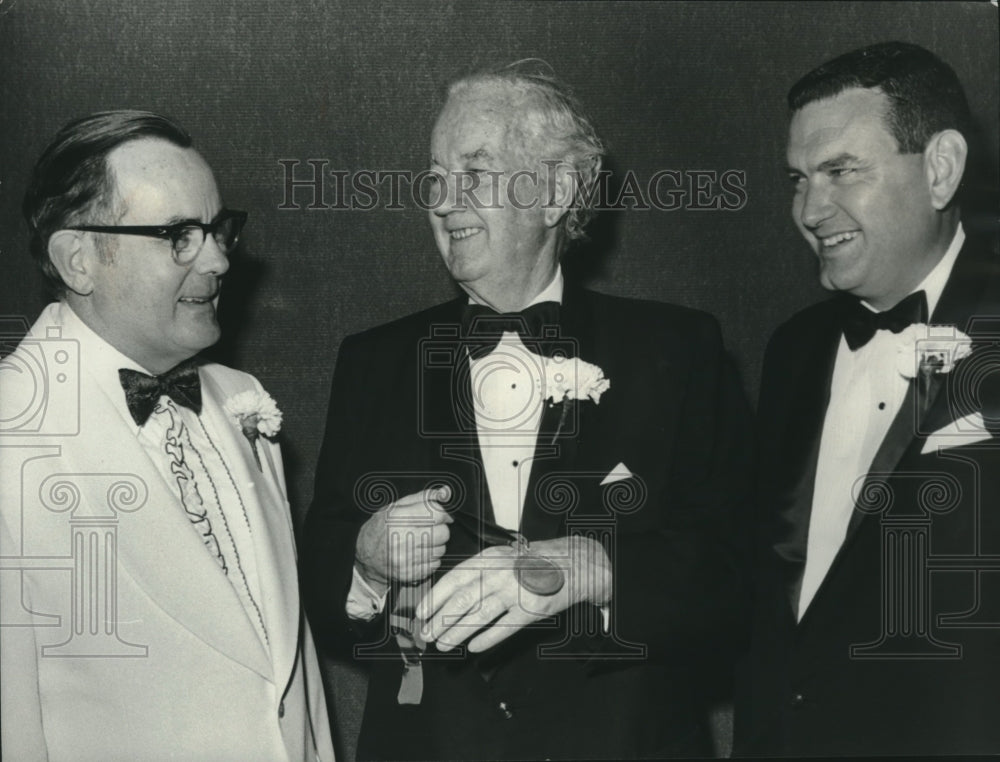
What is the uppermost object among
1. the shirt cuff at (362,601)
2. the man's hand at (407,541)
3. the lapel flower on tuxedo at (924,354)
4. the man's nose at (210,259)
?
the man's nose at (210,259)

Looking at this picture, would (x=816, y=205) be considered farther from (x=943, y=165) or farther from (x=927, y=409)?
(x=927, y=409)

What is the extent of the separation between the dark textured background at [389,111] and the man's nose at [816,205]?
0.18ft

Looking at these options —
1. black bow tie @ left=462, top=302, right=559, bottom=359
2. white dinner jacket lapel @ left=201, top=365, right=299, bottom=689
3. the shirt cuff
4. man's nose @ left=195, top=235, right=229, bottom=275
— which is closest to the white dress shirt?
black bow tie @ left=462, top=302, right=559, bottom=359

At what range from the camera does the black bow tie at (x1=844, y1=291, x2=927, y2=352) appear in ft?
8.61

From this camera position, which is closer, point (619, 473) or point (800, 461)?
point (619, 473)

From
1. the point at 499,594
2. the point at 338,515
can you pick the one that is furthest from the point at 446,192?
the point at 499,594

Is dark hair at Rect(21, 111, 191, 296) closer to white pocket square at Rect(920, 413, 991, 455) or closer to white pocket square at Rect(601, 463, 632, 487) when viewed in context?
white pocket square at Rect(601, 463, 632, 487)

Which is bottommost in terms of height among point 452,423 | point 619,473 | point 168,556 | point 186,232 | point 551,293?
point 168,556

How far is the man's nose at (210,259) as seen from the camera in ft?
8.05

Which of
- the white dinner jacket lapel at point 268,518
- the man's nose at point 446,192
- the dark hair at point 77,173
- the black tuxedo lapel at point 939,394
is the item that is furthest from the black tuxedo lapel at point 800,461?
the dark hair at point 77,173

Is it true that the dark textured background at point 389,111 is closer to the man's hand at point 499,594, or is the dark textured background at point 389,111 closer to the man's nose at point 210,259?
the man's nose at point 210,259

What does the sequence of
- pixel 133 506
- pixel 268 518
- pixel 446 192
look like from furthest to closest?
1. pixel 446 192
2. pixel 268 518
3. pixel 133 506

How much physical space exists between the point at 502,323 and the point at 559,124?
0.45 metres

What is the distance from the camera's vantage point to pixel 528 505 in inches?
99.0
